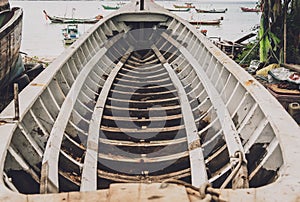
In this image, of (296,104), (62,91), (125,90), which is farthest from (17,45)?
(296,104)

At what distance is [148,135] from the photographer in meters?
4.40

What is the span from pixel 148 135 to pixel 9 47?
11.6ft

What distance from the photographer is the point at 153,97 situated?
18.8ft

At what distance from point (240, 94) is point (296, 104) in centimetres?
216

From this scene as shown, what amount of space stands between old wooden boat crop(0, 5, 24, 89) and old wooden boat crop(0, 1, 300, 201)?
130 centimetres

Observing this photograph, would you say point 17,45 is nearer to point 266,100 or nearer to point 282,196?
point 266,100

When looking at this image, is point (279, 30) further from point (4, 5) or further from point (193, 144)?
point (4, 5)

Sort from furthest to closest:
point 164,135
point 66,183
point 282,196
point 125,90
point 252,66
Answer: point 252,66 → point 125,90 → point 164,135 → point 66,183 → point 282,196

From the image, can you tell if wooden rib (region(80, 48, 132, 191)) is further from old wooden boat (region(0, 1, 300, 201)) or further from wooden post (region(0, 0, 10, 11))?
wooden post (region(0, 0, 10, 11))

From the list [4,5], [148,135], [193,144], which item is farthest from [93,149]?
[4,5]

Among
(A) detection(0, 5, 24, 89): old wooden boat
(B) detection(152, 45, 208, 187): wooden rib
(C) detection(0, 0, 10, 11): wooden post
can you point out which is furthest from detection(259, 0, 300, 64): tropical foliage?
(C) detection(0, 0, 10, 11): wooden post

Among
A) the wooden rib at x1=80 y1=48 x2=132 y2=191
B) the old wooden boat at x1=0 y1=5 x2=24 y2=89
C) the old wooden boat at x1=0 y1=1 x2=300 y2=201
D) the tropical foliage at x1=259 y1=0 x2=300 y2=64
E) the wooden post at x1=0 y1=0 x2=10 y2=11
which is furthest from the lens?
the tropical foliage at x1=259 y1=0 x2=300 y2=64

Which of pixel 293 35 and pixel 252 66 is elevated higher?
pixel 293 35

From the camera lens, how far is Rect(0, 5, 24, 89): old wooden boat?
6105 mm
